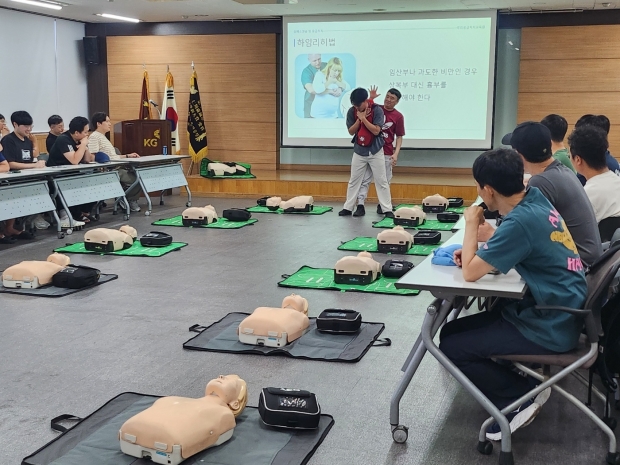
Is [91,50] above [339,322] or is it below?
above

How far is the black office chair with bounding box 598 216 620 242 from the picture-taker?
3.78m

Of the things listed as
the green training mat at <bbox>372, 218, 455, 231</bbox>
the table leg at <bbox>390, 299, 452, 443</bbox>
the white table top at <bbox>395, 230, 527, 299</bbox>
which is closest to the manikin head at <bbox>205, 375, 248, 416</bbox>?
the table leg at <bbox>390, 299, 452, 443</bbox>

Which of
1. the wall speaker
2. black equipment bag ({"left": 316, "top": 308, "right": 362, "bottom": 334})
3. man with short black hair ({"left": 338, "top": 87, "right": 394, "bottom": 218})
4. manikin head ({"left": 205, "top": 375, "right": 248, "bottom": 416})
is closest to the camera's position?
manikin head ({"left": 205, "top": 375, "right": 248, "bottom": 416})

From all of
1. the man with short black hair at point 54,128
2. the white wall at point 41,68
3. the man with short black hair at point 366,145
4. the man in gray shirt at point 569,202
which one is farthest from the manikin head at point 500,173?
the white wall at point 41,68

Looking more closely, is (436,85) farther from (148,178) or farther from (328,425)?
(328,425)

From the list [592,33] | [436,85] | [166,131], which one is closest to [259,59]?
[166,131]

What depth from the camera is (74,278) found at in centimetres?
509

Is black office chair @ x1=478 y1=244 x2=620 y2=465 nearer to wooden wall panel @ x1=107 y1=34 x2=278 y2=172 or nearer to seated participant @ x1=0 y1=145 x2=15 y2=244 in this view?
seated participant @ x1=0 y1=145 x2=15 y2=244

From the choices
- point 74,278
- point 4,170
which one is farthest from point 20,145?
point 74,278

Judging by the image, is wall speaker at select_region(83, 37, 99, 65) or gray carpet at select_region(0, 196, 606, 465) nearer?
gray carpet at select_region(0, 196, 606, 465)

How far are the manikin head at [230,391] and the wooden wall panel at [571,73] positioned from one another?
29.0 ft

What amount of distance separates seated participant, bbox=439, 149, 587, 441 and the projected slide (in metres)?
8.42

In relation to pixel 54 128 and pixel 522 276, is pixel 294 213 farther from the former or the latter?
pixel 522 276

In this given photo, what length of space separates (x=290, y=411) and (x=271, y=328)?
1.07 m
